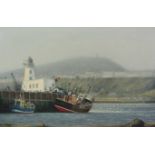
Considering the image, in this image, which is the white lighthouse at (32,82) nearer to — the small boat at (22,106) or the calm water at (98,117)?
the small boat at (22,106)

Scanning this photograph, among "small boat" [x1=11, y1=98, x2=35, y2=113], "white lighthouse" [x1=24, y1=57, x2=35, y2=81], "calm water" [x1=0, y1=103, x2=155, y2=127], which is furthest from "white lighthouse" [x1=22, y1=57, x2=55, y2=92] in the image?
"calm water" [x1=0, y1=103, x2=155, y2=127]

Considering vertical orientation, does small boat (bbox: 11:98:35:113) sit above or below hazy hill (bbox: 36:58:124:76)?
below

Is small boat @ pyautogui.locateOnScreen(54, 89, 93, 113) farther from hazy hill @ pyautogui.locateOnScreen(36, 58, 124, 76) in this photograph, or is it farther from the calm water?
hazy hill @ pyautogui.locateOnScreen(36, 58, 124, 76)

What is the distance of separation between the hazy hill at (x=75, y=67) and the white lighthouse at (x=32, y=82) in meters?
0.05

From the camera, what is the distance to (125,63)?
8.09m

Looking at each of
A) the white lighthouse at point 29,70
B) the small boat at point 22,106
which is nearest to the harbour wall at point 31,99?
the small boat at point 22,106

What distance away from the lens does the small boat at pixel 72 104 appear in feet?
26.7

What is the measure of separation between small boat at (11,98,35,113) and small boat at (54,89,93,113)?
0.77 ft

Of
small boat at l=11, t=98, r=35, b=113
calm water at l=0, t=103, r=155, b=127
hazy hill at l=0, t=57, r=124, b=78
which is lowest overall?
calm water at l=0, t=103, r=155, b=127

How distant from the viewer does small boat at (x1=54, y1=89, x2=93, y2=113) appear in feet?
26.7

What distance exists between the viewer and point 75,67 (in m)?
8.08

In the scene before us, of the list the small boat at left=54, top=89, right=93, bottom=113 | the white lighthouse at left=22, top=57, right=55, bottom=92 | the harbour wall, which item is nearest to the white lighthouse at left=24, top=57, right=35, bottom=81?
the white lighthouse at left=22, top=57, right=55, bottom=92

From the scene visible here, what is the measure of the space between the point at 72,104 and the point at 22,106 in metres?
0.47
